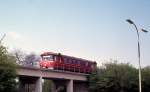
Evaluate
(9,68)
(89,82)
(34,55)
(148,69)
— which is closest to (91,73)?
(89,82)

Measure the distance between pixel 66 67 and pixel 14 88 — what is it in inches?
962

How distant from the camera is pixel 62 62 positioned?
6544 cm

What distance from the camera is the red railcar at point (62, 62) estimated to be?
64.2 meters

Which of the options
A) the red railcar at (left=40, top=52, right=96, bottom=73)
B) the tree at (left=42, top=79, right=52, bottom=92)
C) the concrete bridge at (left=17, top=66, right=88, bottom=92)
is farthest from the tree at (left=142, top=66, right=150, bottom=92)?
the tree at (left=42, top=79, right=52, bottom=92)

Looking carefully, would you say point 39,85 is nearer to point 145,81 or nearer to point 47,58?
point 47,58

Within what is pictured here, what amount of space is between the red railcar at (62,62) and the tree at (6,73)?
65.4ft

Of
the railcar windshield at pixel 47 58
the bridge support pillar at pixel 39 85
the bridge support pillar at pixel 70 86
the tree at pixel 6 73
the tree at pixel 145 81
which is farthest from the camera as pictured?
the tree at pixel 145 81

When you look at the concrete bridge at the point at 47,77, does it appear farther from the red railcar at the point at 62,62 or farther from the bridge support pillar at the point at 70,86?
the red railcar at the point at 62,62

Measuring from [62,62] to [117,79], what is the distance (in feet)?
38.7

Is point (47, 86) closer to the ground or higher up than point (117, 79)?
closer to the ground

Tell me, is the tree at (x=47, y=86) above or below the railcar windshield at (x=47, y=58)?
below

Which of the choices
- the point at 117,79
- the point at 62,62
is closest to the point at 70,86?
the point at 62,62

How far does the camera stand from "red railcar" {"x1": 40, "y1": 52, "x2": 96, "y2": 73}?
64188 mm

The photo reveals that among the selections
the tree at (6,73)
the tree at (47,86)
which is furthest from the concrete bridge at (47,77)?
the tree at (47,86)
